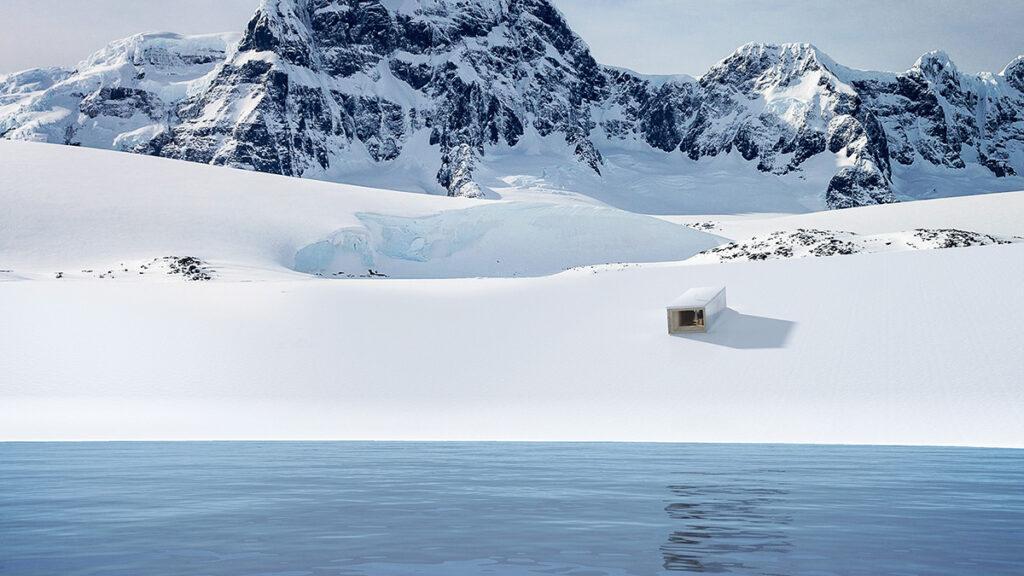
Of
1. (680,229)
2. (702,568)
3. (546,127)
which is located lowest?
(702,568)

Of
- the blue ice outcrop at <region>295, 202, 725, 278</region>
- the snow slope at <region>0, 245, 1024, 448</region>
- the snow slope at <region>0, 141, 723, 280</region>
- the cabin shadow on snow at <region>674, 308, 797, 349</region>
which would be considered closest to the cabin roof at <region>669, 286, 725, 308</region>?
the cabin shadow on snow at <region>674, 308, 797, 349</region>

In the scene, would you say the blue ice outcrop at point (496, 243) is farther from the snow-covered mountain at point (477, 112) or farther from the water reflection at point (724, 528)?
the snow-covered mountain at point (477, 112)

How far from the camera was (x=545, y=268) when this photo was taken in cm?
4800

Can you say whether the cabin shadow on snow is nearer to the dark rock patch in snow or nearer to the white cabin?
the white cabin

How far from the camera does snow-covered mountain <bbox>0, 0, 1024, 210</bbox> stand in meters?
162

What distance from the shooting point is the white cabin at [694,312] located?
75.8 feet

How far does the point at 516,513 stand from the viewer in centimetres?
965

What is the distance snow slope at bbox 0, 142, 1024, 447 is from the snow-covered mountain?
120410 mm

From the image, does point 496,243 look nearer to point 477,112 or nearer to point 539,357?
point 539,357

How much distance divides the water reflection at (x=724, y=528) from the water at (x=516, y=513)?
0.03 m

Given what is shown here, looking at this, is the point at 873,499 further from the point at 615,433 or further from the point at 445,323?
the point at 445,323

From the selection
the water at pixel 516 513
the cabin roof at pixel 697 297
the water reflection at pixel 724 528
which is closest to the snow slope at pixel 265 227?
the cabin roof at pixel 697 297

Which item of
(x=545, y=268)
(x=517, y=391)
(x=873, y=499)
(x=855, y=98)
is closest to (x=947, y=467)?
(x=873, y=499)

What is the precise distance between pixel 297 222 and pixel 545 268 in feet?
38.3
